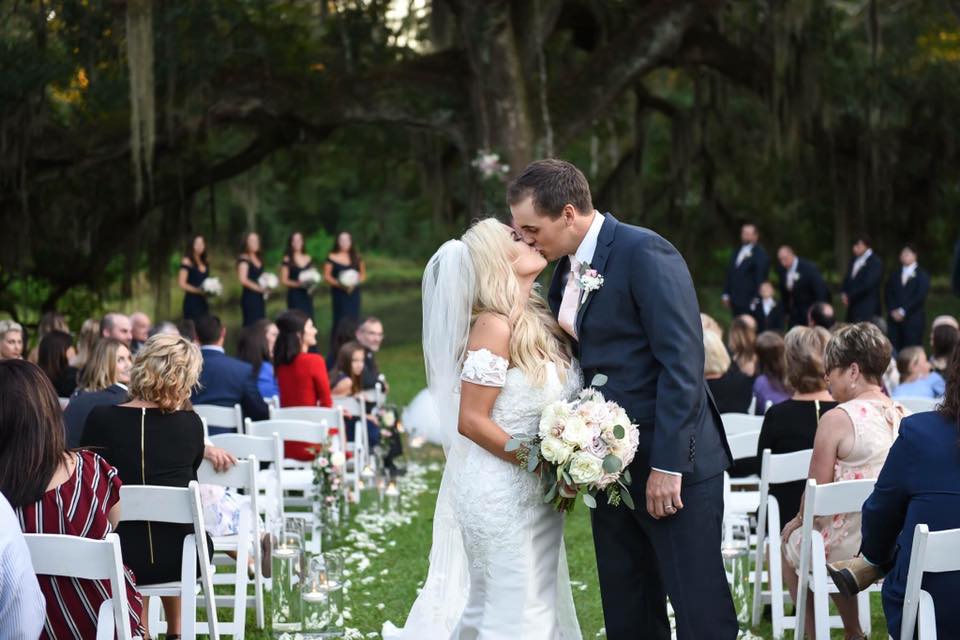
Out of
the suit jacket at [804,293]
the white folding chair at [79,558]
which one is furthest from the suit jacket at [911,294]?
the white folding chair at [79,558]

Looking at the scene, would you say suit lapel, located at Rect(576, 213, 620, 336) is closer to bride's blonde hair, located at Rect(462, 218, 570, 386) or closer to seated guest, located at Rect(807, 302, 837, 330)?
bride's blonde hair, located at Rect(462, 218, 570, 386)

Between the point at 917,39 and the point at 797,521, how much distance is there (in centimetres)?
1740

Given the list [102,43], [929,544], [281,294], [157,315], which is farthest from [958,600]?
[281,294]

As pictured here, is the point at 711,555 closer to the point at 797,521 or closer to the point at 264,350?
the point at 797,521

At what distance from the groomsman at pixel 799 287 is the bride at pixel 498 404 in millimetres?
11573

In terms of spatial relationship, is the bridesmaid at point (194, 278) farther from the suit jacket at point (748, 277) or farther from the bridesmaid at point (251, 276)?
the suit jacket at point (748, 277)

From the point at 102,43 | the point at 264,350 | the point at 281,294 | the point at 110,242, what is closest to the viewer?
the point at 264,350

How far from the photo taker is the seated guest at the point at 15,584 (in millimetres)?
3200

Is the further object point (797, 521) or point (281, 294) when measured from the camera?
point (281, 294)

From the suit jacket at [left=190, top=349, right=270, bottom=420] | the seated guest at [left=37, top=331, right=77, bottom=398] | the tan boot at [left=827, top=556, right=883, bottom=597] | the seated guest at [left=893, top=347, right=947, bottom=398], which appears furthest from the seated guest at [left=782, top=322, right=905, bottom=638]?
the seated guest at [left=37, top=331, right=77, bottom=398]

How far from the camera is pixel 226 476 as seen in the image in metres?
5.61

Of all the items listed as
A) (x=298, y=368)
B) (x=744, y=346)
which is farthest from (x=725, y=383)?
(x=298, y=368)

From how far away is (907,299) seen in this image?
15.1 m

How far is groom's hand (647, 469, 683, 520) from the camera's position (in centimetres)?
376
